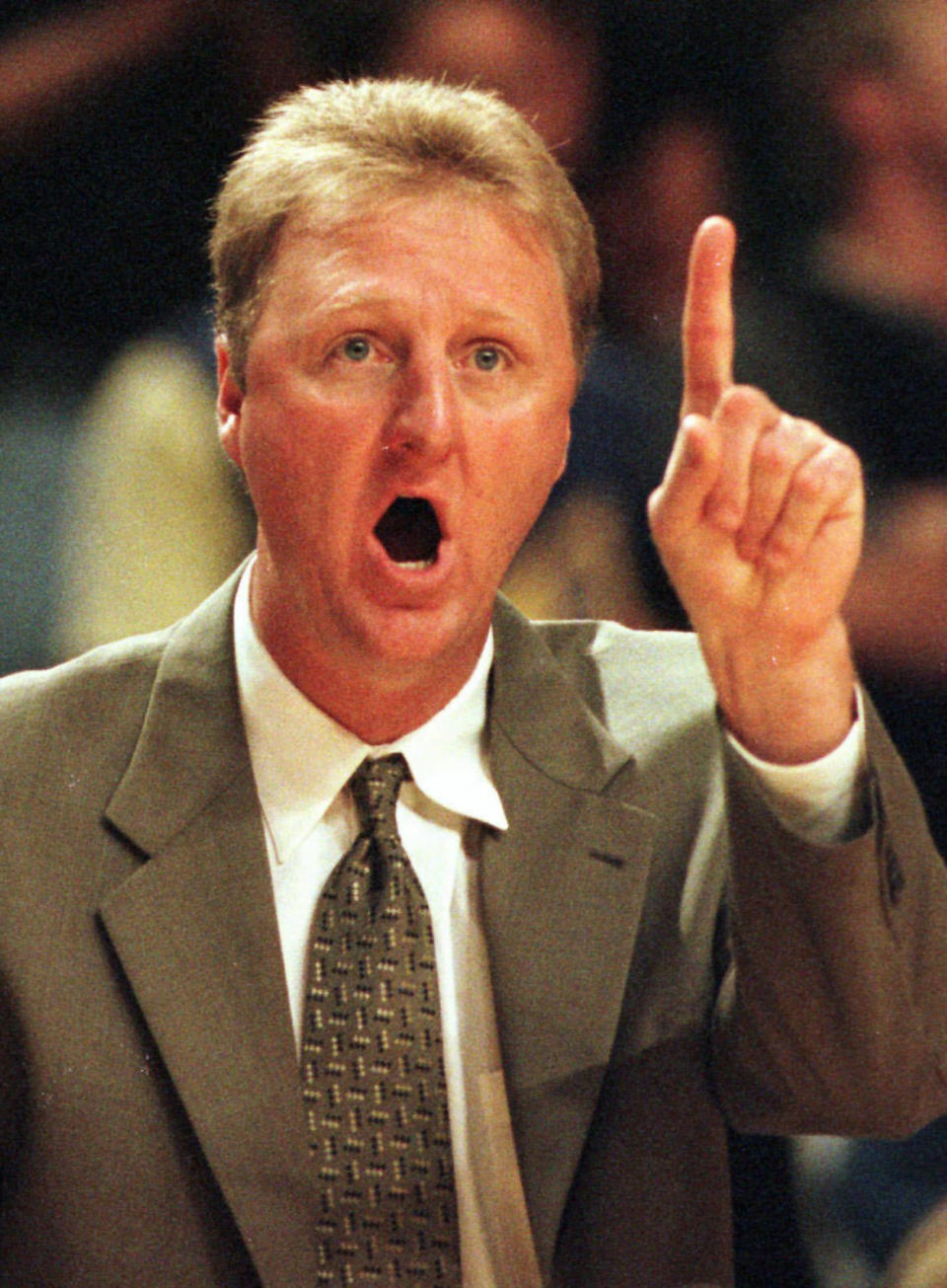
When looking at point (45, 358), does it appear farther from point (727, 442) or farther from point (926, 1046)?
point (926, 1046)

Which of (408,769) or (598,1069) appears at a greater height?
(408,769)

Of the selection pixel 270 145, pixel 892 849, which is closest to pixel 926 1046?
pixel 892 849

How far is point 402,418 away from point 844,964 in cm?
44

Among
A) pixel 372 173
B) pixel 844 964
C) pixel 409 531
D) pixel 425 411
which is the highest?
pixel 372 173

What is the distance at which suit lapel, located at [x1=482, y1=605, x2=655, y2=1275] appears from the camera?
99 cm

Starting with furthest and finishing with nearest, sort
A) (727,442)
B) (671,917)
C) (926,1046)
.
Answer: (671,917), (926,1046), (727,442)

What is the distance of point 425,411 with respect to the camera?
0.94 m

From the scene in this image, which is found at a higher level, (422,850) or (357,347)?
(357,347)

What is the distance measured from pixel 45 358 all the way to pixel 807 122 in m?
0.61

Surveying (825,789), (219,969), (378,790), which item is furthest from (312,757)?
(825,789)

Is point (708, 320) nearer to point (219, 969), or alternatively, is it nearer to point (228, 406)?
point (228, 406)

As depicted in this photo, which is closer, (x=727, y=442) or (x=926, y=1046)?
(x=727, y=442)

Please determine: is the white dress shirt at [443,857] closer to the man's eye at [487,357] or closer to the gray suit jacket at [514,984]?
the gray suit jacket at [514,984]

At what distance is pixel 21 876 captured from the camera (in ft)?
3.21
